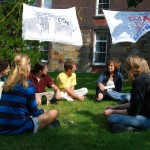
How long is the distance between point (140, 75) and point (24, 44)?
12247 mm

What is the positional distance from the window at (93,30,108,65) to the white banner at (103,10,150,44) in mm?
13916

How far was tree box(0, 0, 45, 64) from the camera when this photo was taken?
17.4 m

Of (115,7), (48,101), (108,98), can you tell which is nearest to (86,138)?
(48,101)

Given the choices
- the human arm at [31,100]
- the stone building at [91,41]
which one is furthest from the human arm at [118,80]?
the stone building at [91,41]

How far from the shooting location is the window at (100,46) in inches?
1023

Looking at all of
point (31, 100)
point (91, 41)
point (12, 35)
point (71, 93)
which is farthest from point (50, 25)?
point (91, 41)

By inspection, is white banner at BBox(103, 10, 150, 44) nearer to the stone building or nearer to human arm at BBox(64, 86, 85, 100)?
human arm at BBox(64, 86, 85, 100)

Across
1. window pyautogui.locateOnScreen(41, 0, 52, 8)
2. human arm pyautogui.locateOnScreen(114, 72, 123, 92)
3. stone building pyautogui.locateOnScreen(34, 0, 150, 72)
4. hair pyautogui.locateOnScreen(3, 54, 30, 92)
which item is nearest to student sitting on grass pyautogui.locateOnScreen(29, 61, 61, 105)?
human arm pyautogui.locateOnScreen(114, 72, 123, 92)

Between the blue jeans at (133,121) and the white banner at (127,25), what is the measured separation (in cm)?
545

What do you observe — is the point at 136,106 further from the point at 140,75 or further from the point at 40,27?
the point at 40,27

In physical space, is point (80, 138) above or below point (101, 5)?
below

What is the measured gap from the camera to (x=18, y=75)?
5723 millimetres

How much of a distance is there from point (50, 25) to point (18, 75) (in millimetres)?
6483

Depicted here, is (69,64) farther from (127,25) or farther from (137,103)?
(137,103)
